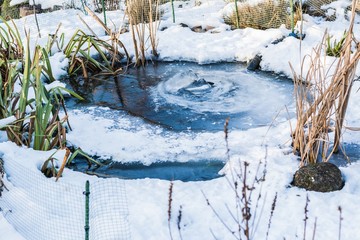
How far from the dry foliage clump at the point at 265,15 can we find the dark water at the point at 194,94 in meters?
1.18

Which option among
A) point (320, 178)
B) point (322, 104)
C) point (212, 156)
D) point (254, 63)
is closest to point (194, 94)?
point (254, 63)

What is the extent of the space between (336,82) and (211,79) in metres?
2.54

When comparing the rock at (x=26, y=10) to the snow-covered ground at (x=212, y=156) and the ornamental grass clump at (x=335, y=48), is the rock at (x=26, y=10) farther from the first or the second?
the ornamental grass clump at (x=335, y=48)

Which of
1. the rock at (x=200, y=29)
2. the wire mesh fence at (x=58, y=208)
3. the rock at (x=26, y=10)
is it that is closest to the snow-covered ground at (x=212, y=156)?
the wire mesh fence at (x=58, y=208)

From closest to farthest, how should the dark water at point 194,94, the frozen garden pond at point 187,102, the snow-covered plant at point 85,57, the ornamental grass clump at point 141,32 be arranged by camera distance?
the frozen garden pond at point 187,102 < the dark water at point 194,94 < the snow-covered plant at point 85,57 < the ornamental grass clump at point 141,32

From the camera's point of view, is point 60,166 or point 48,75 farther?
point 48,75

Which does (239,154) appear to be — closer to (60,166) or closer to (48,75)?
(60,166)

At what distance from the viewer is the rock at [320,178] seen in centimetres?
338

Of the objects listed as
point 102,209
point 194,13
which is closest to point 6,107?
point 102,209

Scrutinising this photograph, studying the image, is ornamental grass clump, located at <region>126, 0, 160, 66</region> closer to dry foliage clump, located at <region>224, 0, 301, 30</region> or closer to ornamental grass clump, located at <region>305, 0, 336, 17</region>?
dry foliage clump, located at <region>224, 0, 301, 30</region>

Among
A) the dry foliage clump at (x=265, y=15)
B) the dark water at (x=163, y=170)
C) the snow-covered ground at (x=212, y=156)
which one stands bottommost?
the dark water at (x=163, y=170)

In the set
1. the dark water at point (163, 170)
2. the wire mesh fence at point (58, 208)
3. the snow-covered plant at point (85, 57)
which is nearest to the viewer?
the wire mesh fence at point (58, 208)

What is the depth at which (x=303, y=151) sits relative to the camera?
3818 millimetres

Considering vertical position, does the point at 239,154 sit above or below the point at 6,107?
below
